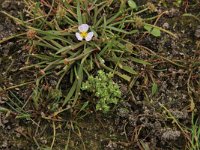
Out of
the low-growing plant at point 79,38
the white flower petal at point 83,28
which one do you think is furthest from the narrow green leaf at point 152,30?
the white flower petal at point 83,28

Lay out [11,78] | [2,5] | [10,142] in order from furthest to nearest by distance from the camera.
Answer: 1. [2,5]
2. [11,78]
3. [10,142]

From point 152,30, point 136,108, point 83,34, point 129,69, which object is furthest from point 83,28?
point 136,108

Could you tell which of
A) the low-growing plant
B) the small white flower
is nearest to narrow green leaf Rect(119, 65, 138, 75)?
the low-growing plant

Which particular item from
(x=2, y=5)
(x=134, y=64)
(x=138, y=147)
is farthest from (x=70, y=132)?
(x=2, y=5)

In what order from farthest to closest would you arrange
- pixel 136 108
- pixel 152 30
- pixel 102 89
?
pixel 152 30
pixel 136 108
pixel 102 89

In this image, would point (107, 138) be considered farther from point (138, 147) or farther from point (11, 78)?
point (11, 78)

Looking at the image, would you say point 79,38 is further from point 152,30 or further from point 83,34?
point 152,30

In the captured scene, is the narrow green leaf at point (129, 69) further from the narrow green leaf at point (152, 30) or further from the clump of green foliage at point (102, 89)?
the narrow green leaf at point (152, 30)
